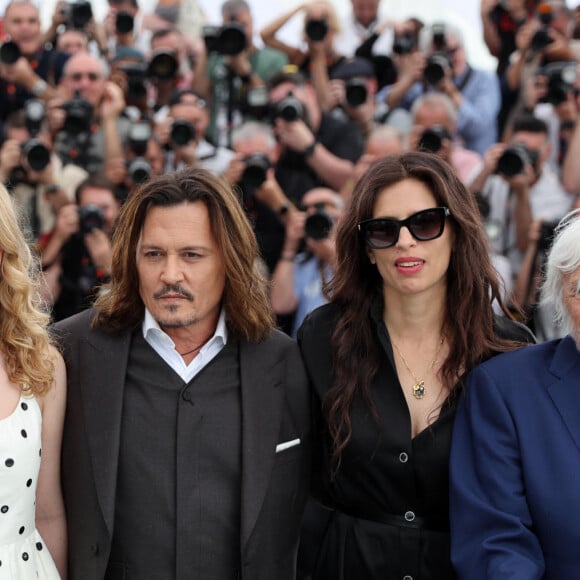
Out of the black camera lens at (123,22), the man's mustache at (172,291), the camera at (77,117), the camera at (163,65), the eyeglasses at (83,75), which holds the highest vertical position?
the black camera lens at (123,22)

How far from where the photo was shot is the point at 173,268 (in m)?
2.81

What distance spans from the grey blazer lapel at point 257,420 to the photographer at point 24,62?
4224 millimetres

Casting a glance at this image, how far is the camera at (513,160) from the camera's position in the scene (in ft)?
17.6

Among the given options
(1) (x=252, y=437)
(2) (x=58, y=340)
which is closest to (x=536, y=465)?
(1) (x=252, y=437)

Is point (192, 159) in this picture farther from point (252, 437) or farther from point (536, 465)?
point (536, 465)

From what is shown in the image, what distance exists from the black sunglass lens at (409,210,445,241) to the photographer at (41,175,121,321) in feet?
9.49

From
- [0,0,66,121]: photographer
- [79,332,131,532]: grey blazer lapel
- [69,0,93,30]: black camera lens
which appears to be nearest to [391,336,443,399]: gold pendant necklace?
[79,332,131,532]: grey blazer lapel

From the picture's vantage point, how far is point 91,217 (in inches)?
215

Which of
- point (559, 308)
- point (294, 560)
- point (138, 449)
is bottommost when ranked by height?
point (294, 560)

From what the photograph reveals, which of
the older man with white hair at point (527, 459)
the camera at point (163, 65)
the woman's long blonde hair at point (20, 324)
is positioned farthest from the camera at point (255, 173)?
the older man with white hair at point (527, 459)

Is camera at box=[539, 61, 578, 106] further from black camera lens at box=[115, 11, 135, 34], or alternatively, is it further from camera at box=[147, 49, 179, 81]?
black camera lens at box=[115, 11, 135, 34]

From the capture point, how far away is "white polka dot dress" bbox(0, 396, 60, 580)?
2.52 metres

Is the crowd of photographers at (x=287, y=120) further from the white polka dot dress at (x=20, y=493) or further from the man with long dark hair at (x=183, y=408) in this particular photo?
the white polka dot dress at (x=20, y=493)

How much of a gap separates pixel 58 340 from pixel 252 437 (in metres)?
0.60
